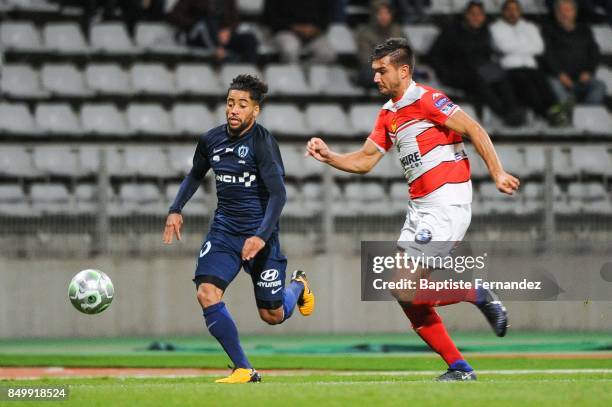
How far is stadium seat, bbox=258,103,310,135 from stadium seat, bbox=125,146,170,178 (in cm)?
262

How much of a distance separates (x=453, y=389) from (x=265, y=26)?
12.3m

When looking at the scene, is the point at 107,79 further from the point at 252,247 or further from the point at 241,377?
the point at 241,377

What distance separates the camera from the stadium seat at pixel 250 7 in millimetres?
19359

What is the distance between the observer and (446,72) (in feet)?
59.3

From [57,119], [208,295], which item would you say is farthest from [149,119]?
[208,295]

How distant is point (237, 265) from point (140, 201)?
227 inches

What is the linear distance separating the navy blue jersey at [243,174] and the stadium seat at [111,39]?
8747mm

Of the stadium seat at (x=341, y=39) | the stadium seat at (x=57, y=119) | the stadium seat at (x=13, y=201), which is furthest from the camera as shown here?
the stadium seat at (x=341, y=39)

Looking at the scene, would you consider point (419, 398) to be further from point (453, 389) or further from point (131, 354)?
point (131, 354)

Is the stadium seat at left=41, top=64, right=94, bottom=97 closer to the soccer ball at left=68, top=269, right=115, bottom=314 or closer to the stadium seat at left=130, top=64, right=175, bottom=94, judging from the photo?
the stadium seat at left=130, top=64, right=175, bottom=94

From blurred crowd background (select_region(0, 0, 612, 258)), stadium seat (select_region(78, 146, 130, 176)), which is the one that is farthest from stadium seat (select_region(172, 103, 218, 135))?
stadium seat (select_region(78, 146, 130, 176))

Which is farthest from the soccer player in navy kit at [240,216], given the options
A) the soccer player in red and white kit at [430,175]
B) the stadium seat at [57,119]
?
the stadium seat at [57,119]

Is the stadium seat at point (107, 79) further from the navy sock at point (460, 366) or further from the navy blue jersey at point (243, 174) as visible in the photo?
the navy sock at point (460, 366)

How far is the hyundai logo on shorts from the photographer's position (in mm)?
9453
